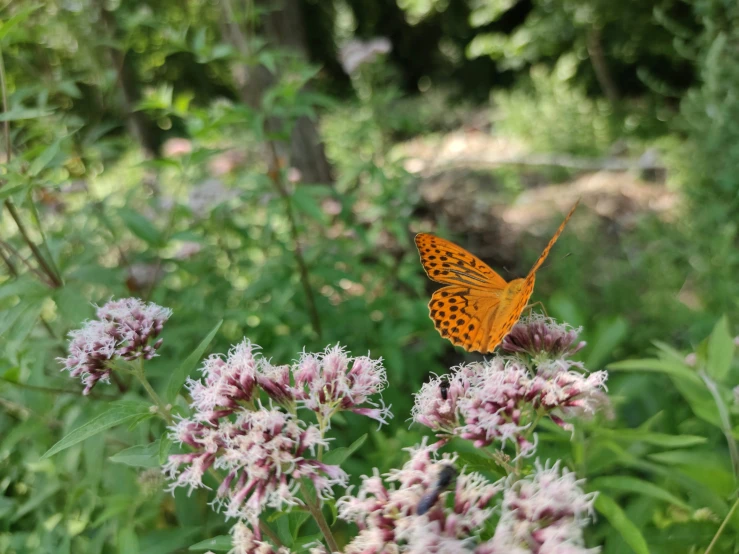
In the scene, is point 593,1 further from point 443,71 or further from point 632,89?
point 443,71

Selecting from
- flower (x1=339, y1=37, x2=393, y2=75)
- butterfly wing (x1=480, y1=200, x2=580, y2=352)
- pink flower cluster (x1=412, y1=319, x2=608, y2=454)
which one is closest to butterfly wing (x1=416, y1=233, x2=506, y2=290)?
butterfly wing (x1=480, y1=200, x2=580, y2=352)

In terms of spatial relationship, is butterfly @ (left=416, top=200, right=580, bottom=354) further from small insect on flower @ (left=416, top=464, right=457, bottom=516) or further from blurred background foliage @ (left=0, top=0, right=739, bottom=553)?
small insect on flower @ (left=416, top=464, right=457, bottom=516)

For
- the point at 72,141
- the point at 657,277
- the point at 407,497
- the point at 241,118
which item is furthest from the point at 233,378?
the point at 657,277

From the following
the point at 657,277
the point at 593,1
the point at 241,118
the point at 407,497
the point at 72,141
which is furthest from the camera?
the point at 593,1

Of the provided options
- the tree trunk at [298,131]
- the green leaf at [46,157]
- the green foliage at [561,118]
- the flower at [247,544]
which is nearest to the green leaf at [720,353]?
the flower at [247,544]

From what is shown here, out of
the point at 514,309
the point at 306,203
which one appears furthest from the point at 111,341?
the point at 306,203

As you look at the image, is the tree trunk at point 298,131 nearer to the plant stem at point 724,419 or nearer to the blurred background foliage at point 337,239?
the blurred background foliage at point 337,239
